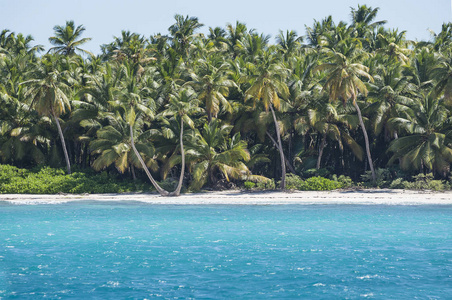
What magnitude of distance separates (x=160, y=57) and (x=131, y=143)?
70.7ft

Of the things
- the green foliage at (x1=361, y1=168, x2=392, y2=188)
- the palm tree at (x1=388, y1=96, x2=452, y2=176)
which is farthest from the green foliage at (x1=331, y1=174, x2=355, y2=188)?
the palm tree at (x1=388, y1=96, x2=452, y2=176)

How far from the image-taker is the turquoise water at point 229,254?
40.7 feet

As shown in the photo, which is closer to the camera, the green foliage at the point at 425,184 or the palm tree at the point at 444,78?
the palm tree at the point at 444,78

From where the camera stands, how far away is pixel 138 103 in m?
34.4

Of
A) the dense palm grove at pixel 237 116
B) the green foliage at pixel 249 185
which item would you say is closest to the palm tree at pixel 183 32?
the dense palm grove at pixel 237 116

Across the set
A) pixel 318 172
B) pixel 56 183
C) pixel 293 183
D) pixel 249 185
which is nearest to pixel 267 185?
pixel 249 185

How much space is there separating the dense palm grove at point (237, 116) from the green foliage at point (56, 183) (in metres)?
1.62

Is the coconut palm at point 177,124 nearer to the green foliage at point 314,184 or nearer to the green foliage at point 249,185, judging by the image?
the green foliage at point 249,185

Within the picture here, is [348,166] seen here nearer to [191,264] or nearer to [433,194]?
[433,194]

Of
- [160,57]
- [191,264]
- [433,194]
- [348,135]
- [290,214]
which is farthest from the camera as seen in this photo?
[160,57]

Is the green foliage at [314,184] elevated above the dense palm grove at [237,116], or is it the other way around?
the dense palm grove at [237,116]

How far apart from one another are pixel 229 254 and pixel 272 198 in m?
16.9

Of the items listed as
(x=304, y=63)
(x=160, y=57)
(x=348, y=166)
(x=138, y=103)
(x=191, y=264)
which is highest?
(x=160, y=57)

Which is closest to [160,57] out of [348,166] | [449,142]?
[348,166]
